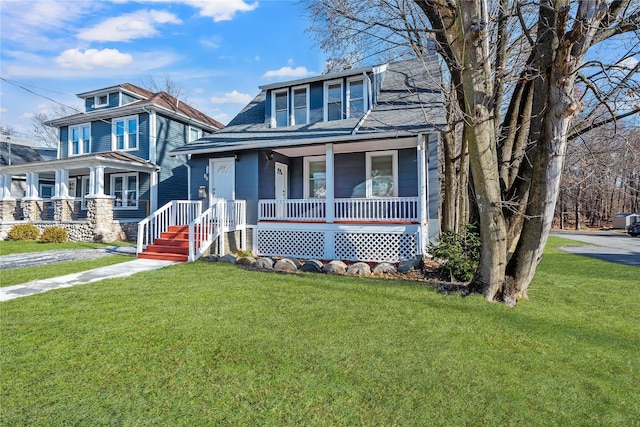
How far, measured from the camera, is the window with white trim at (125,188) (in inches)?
591

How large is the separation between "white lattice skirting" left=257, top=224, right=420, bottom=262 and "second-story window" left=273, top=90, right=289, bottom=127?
4.30 meters

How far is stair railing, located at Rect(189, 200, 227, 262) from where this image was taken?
8.20 meters

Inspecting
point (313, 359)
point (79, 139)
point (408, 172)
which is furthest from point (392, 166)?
point (79, 139)

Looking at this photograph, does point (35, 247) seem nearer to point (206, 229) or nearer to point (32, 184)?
point (32, 184)

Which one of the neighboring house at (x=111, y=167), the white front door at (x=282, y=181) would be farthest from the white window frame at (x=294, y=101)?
the neighboring house at (x=111, y=167)

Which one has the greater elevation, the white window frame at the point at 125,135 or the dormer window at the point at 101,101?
the dormer window at the point at 101,101

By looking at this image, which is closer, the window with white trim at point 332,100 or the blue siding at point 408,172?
the blue siding at point 408,172

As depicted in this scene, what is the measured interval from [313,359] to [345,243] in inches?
235

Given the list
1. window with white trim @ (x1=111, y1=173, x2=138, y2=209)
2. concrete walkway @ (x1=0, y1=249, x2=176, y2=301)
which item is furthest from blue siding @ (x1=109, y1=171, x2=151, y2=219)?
concrete walkway @ (x1=0, y1=249, x2=176, y2=301)

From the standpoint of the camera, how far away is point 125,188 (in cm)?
1545

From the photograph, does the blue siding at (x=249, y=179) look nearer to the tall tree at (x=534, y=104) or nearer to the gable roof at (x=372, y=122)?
the gable roof at (x=372, y=122)

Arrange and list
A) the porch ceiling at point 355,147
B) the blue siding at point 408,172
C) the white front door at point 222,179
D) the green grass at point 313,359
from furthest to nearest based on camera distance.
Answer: the white front door at point 222,179, the blue siding at point 408,172, the porch ceiling at point 355,147, the green grass at point 313,359

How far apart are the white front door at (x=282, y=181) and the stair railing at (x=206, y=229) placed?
2497 millimetres

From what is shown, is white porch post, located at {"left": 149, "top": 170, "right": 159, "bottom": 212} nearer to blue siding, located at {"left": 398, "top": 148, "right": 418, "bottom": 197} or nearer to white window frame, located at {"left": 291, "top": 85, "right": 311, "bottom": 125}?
white window frame, located at {"left": 291, "top": 85, "right": 311, "bottom": 125}
